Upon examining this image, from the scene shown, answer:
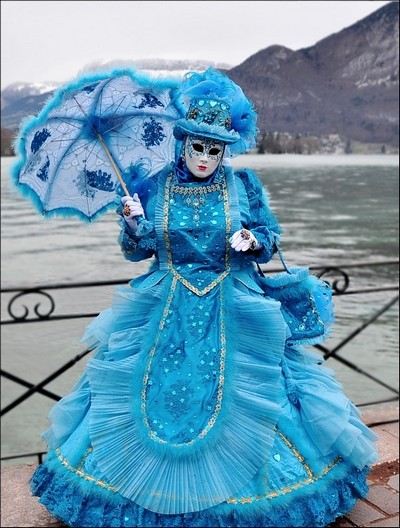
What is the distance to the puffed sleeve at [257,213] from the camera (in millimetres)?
2719

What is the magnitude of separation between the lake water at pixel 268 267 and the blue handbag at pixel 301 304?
0.49 m

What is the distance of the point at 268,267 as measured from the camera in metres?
13.5

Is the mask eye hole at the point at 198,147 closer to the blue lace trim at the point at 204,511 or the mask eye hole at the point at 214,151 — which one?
the mask eye hole at the point at 214,151

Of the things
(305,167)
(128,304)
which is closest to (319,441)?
(128,304)

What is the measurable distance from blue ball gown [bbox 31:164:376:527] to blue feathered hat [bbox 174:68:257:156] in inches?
6.7

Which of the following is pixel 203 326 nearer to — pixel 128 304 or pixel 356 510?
pixel 128 304

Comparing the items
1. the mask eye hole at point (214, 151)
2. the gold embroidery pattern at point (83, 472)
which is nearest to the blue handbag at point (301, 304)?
the mask eye hole at point (214, 151)

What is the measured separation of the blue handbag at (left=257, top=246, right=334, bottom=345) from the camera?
2.85 meters

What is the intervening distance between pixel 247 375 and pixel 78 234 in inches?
980

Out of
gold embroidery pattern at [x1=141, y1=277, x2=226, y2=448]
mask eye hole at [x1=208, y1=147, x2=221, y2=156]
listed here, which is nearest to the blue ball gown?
gold embroidery pattern at [x1=141, y1=277, x2=226, y2=448]

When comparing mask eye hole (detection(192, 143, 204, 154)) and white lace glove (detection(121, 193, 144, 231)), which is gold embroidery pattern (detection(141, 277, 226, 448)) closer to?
white lace glove (detection(121, 193, 144, 231))

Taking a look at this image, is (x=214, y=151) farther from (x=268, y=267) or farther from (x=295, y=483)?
(x=268, y=267)

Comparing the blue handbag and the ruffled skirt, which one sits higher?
the blue handbag

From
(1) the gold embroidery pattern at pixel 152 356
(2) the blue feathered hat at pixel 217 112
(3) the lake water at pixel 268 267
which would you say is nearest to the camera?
(1) the gold embroidery pattern at pixel 152 356
